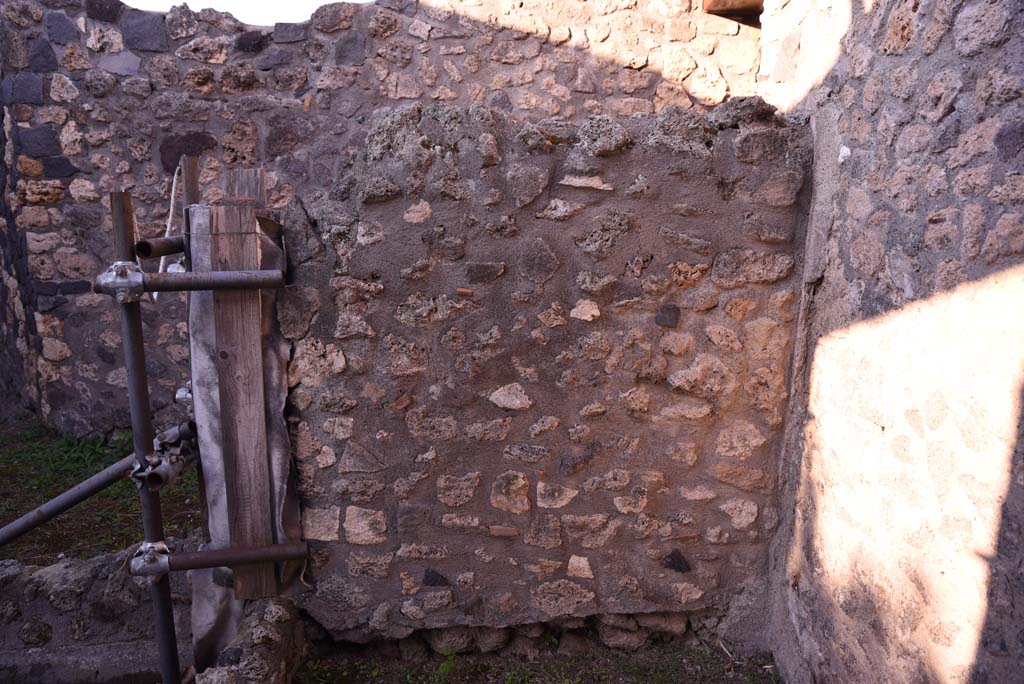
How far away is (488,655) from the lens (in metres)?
2.97

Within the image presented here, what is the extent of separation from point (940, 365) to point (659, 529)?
50.5 inches

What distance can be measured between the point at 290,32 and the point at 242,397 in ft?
9.46

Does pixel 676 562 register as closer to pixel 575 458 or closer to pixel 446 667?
pixel 575 458

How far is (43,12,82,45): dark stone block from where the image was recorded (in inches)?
178

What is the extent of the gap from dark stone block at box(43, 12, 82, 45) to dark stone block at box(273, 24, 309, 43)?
1.20 meters

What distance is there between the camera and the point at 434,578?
9.29 feet

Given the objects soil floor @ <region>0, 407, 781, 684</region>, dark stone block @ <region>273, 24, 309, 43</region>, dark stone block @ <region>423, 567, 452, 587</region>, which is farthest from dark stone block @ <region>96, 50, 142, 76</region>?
dark stone block @ <region>423, 567, 452, 587</region>

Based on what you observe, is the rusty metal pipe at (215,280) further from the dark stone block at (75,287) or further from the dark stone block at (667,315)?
the dark stone block at (75,287)

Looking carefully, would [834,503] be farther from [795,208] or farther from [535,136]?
[535,136]

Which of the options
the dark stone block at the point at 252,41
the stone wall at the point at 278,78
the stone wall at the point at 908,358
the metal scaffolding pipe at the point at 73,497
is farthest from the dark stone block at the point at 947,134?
the dark stone block at the point at 252,41

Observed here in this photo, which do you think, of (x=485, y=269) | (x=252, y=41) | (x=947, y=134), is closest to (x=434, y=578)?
(x=485, y=269)

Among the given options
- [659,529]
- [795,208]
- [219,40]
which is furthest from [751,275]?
[219,40]

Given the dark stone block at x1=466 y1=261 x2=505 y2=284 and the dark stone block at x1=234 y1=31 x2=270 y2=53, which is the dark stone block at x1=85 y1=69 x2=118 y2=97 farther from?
the dark stone block at x1=466 y1=261 x2=505 y2=284

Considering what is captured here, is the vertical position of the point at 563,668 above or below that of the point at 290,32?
below
